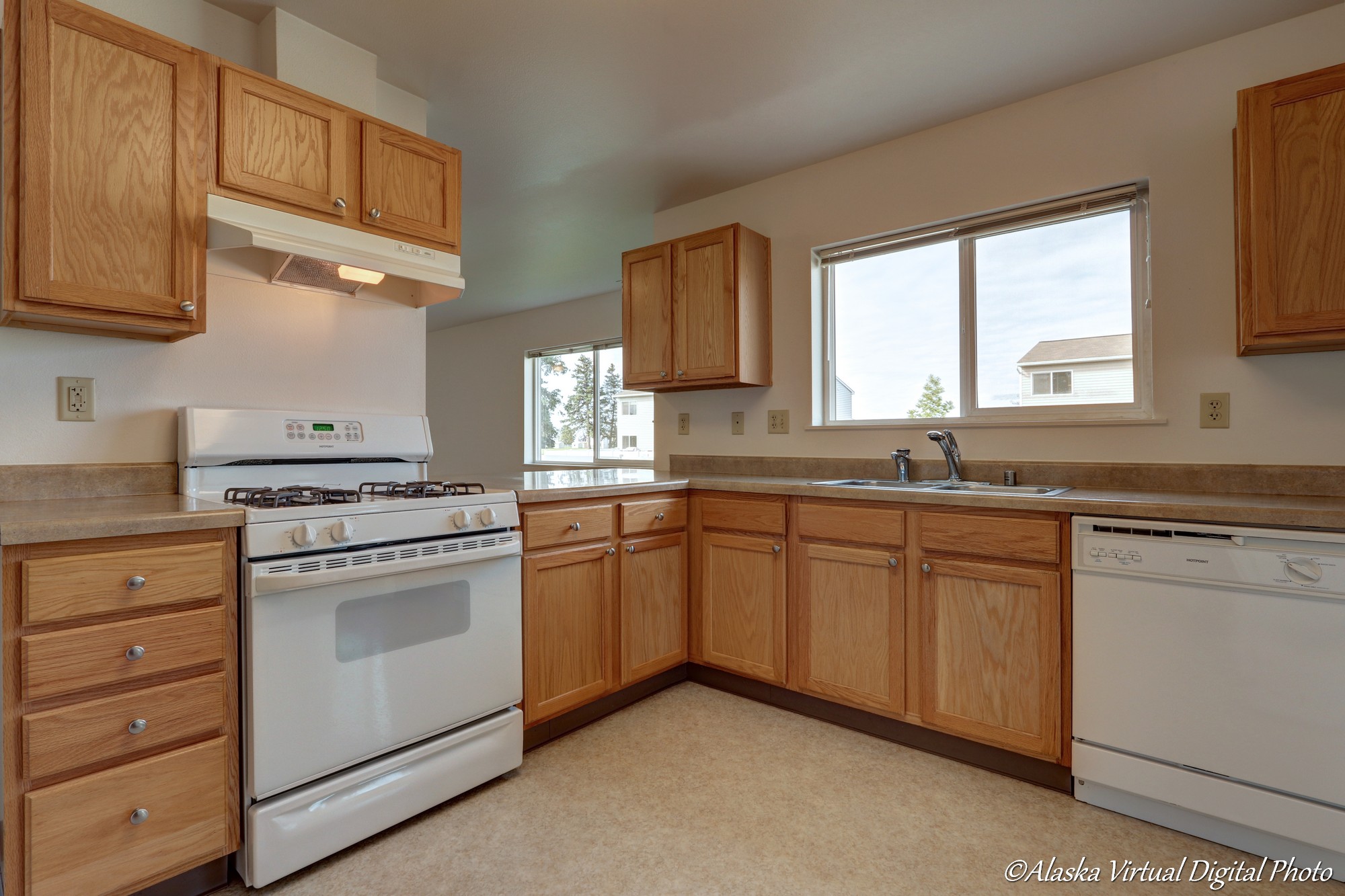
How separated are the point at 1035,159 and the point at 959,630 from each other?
1830mm

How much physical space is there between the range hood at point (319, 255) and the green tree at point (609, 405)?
3.82 m

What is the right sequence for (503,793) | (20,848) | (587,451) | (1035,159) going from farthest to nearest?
(587,451), (1035,159), (503,793), (20,848)

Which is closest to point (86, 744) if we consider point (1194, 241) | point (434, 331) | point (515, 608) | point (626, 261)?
point (515, 608)

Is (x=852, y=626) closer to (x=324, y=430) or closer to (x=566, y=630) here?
(x=566, y=630)

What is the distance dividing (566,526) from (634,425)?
12.8 ft

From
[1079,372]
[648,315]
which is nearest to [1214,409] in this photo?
[1079,372]

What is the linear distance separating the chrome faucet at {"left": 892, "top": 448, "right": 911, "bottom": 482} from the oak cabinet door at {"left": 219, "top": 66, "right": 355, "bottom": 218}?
2.25 m

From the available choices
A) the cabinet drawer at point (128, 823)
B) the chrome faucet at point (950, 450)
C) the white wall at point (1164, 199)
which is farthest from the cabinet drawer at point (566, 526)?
the chrome faucet at point (950, 450)

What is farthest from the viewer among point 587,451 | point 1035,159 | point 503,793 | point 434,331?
point 434,331

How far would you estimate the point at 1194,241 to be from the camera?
2.21 m

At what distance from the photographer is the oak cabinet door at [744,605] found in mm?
2574

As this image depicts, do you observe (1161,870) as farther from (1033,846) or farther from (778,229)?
(778,229)

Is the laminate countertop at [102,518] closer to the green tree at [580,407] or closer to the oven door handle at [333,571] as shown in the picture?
the oven door handle at [333,571]

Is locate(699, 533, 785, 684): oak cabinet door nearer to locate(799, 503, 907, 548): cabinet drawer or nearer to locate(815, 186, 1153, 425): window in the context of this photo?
locate(799, 503, 907, 548): cabinet drawer
